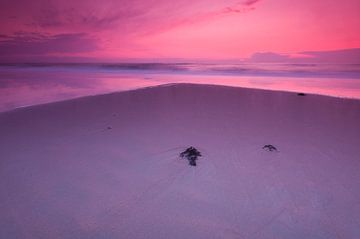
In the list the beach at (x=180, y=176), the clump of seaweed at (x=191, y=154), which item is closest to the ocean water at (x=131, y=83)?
the beach at (x=180, y=176)

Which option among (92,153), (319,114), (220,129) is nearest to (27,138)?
(92,153)

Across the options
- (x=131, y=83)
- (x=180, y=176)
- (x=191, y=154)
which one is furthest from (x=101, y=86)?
(x=180, y=176)

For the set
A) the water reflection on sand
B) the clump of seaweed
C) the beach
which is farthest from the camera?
the water reflection on sand

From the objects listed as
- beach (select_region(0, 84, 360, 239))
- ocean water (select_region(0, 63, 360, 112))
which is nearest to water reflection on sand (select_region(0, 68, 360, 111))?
ocean water (select_region(0, 63, 360, 112))

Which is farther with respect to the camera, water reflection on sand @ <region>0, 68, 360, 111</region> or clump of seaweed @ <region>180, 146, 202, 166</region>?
water reflection on sand @ <region>0, 68, 360, 111</region>

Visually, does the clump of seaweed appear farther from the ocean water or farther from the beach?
the ocean water

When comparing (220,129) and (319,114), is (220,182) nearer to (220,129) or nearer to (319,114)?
(220,129)

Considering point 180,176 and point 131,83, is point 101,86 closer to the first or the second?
point 131,83

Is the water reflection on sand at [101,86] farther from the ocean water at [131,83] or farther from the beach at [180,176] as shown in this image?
the beach at [180,176]
